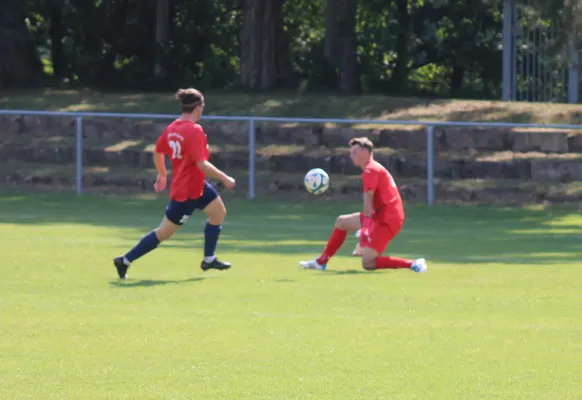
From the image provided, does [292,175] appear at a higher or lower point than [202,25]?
lower

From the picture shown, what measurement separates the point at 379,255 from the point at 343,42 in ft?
66.5

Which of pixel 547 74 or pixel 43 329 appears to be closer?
pixel 43 329

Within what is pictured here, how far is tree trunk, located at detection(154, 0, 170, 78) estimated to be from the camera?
125 feet

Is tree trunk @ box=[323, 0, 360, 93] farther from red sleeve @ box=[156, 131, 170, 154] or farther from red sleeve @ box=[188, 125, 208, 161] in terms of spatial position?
red sleeve @ box=[188, 125, 208, 161]

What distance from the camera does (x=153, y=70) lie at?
3875 cm

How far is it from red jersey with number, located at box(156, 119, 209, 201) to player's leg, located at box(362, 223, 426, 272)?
1695mm

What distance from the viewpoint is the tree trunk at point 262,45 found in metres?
35.2

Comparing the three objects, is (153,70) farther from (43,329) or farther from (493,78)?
(43,329)

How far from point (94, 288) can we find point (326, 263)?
2.66 meters

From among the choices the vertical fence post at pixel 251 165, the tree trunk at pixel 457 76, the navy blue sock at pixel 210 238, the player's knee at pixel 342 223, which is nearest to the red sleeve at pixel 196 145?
the navy blue sock at pixel 210 238

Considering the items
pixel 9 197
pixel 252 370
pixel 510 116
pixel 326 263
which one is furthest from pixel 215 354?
pixel 510 116

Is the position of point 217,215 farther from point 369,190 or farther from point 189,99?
point 369,190

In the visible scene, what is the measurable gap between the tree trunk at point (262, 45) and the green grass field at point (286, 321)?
15.7 meters

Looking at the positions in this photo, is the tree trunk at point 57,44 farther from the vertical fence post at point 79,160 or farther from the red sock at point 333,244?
the red sock at point 333,244
